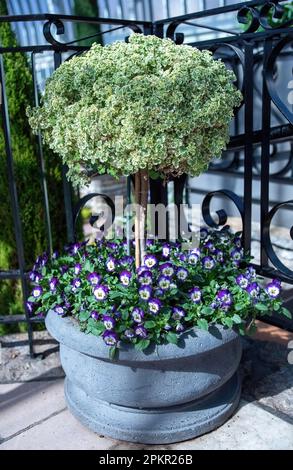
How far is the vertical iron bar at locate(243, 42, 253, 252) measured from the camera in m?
2.06

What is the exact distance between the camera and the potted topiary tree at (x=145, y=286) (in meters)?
1.69

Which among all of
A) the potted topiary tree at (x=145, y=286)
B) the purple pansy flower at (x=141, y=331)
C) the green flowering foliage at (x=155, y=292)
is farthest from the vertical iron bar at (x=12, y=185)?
the purple pansy flower at (x=141, y=331)

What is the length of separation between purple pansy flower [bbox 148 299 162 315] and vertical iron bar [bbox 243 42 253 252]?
2.26 ft

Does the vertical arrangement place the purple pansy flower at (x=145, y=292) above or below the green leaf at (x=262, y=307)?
above

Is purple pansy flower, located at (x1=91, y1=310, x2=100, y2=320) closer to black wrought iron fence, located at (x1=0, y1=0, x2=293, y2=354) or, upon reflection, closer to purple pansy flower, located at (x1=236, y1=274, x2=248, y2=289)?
purple pansy flower, located at (x1=236, y1=274, x2=248, y2=289)

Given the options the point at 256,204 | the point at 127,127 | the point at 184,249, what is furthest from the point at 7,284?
the point at 256,204

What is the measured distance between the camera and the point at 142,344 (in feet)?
5.74

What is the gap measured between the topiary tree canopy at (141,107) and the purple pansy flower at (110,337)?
57 centimetres

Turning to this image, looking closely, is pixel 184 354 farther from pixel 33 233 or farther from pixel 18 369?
pixel 33 233

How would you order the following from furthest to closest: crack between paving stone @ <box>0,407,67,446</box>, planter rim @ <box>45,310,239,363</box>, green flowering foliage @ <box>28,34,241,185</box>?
crack between paving stone @ <box>0,407,67,446</box>
planter rim @ <box>45,310,239,363</box>
green flowering foliage @ <box>28,34,241,185</box>

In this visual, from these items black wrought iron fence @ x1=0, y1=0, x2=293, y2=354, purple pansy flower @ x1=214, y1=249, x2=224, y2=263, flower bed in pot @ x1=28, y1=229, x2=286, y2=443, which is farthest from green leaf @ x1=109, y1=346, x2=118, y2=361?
black wrought iron fence @ x1=0, y1=0, x2=293, y2=354

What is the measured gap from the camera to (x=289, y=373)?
7.59ft

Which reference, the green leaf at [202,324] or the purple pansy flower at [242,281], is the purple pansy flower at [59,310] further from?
the purple pansy flower at [242,281]
